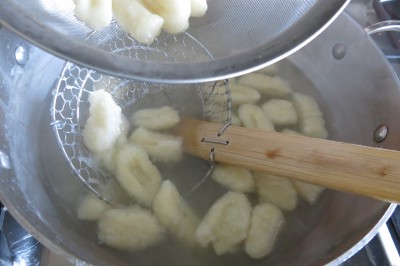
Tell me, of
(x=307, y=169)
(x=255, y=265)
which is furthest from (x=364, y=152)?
(x=255, y=265)

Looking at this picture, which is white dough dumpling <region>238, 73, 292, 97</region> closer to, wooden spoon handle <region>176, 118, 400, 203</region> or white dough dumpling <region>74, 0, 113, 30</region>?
wooden spoon handle <region>176, 118, 400, 203</region>

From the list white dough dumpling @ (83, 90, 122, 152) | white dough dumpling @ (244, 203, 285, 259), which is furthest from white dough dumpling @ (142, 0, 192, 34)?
white dough dumpling @ (244, 203, 285, 259)

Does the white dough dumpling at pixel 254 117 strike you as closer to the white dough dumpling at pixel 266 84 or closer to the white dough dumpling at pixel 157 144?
the white dough dumpling at pixel 266 84

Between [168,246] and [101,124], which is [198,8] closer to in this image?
[101,124]

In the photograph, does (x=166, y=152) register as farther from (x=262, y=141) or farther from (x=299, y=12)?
(x=299, y=12)

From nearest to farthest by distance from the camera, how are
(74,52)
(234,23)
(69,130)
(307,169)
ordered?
(74,52) → (307,169) → (234,23) → (69,130)
